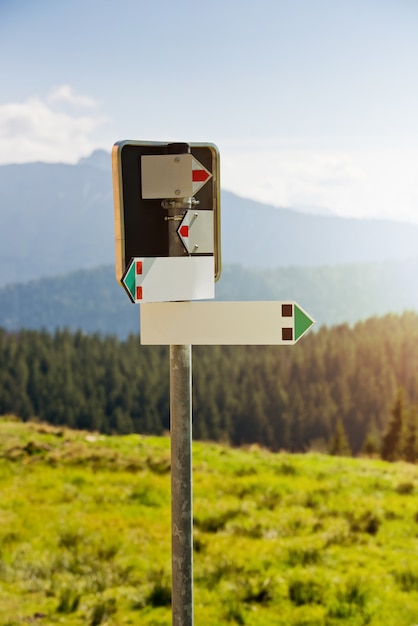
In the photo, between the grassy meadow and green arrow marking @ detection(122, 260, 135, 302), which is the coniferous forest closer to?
the grassy meadow

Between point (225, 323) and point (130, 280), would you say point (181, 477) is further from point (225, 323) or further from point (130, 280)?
point (130, 280)

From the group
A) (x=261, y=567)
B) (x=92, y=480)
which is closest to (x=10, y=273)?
(x=92, y=480)

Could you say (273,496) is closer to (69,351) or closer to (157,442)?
(157,442)

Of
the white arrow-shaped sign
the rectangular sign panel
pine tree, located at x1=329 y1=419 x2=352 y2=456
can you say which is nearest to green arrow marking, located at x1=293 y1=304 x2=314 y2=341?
the white arrow-shaped sign

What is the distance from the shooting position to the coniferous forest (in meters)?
6.72

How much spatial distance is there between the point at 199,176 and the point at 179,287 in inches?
13.3

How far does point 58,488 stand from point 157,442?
111cm

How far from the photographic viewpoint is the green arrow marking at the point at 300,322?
74.5 inches

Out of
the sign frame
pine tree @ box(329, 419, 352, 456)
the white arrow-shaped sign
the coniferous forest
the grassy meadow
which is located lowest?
the grassy meadow

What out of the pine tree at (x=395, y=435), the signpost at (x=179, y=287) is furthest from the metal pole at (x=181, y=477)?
the pine tree at (x=395, y=435)

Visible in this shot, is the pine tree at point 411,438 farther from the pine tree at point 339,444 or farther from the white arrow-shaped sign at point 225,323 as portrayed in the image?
the white arrow-shaped sign at point 225,323

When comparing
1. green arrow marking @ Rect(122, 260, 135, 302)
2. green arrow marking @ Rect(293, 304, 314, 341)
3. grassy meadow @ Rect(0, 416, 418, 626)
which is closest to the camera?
green arrow marking @ Rect(122, 260, 135, 302)

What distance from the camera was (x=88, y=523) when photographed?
5.45 m

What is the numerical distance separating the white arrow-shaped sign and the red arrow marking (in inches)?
14.0
